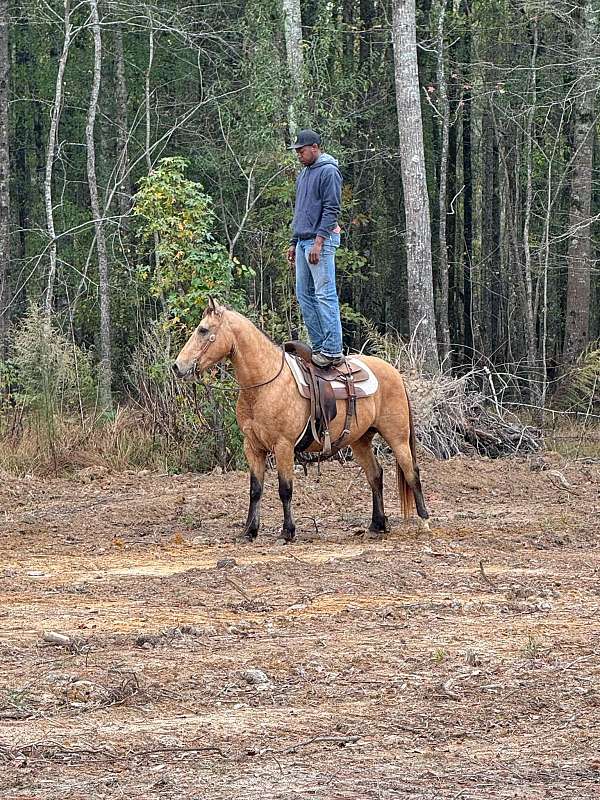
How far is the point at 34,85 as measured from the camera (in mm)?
34281

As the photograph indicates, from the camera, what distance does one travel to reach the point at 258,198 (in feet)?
75.4

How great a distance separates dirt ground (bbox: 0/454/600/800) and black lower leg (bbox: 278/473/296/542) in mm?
205

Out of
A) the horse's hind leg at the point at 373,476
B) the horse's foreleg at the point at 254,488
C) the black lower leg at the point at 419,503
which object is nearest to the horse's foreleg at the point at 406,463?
the black lower leg at the point at 419,503

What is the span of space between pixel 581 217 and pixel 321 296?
44.1 ft

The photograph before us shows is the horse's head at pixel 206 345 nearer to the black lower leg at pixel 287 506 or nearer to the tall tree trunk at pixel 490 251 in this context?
the black lower leg at pixel 287 506

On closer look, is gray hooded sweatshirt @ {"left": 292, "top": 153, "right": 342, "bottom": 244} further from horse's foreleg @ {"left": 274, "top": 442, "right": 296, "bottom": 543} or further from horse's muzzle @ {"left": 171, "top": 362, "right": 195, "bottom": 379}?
horse's foreleg @ {"left": 274, "top": 442, "right": 296, "bottom": 543}

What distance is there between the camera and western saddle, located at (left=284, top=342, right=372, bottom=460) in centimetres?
1155

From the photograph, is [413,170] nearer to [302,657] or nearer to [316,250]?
[316,250]

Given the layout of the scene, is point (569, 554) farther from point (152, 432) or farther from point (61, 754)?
point (152, 432)

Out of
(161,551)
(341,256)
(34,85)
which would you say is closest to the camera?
(161,551)

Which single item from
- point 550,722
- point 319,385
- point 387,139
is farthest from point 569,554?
point 387,139

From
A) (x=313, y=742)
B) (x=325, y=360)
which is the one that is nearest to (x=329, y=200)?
(x=325, y=360)

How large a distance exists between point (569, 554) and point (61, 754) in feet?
20.2

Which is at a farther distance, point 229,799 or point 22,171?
point 22,171
